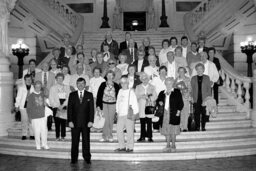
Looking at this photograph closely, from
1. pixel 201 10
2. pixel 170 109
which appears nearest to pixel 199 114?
pixel 170 109

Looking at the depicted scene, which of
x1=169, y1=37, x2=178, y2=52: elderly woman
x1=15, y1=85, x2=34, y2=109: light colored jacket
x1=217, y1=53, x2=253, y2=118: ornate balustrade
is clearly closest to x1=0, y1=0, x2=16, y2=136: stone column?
x1=15, y1=85, x2=34, y2=109: light colored jacket

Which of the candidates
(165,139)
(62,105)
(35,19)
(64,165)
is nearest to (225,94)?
(165,139)

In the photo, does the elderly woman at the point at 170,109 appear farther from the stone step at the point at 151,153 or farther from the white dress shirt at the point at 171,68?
the white dress shirt at the point at 171,68

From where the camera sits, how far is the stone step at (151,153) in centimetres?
925

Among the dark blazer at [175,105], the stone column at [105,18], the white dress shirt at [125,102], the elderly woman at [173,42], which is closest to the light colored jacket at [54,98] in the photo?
the white dress shirt at [125,102]

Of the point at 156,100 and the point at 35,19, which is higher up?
the point at 35,19

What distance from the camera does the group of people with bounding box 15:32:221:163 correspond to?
923 centimetres

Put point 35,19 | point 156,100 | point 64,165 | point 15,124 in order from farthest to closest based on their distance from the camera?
point 35,19 → point 15,124 → point 156,100 → point 64,165

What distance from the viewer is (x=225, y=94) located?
41.3 ft

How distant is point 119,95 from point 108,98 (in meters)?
0.38

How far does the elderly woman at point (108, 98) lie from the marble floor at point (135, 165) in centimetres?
120

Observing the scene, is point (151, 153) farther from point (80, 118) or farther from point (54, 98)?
point (54, 98)

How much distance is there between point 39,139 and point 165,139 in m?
3.04

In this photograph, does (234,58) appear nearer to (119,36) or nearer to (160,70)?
(119,36)
